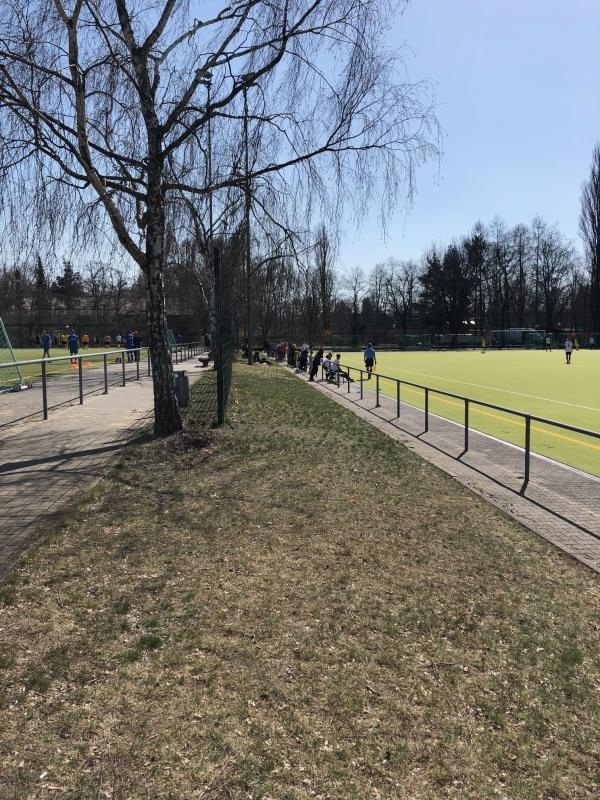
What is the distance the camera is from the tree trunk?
8.52 meters

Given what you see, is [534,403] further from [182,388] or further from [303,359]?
[303,359]

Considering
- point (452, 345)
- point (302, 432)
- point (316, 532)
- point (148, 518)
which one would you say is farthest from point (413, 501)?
point (452, 345)

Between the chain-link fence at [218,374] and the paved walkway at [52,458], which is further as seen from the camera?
the chain-link fence at [218,374]

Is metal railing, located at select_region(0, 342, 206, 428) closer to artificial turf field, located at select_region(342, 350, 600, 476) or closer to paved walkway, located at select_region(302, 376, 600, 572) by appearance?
paved walkway, located at select_region(302, 376, 600, 572)

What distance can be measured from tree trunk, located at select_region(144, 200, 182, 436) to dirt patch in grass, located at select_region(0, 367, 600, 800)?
10.6 feet

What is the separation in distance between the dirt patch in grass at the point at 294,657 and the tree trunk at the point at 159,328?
322 cm

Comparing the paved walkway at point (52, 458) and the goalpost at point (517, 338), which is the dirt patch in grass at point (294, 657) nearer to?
the paved walkway at point (52, 458)

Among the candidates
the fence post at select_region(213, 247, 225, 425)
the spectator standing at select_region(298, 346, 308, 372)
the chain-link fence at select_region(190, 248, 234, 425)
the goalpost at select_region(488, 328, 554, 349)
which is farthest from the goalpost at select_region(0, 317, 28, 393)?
the goalpost at select_region(488, 328, 554, 349)

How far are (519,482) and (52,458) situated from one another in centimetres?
606

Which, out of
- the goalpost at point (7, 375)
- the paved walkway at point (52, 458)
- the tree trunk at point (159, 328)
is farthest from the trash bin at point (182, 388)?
the goalpost at point (7, 375)

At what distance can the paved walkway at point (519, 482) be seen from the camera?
5658mm

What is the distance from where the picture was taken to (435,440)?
10695 mm

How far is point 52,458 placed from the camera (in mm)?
7699

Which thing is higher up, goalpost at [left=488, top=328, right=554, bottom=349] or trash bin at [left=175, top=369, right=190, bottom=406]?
goalpost at [left=488, top=328, right=554, bottom=349]
